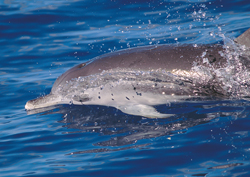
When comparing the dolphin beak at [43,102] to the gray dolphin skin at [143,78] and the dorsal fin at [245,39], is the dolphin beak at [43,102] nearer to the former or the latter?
the gray dolphin skin at [143,78]

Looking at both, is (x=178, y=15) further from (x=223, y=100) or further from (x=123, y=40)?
(x=223, y=100)

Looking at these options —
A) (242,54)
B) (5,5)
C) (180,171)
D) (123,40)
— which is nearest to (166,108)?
(242,54)

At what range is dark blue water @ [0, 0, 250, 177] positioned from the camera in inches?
183

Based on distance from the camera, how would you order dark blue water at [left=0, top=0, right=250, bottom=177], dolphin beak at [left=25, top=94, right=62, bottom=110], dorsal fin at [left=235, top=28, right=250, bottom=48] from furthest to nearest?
dolphin beak at [left=25, top=94, right=62, bottom=110] → dorsal fin at [left=235, top=28, right=250, bottom=48] → dark blue water at [left=0, top=0, right=250, bottom=177]

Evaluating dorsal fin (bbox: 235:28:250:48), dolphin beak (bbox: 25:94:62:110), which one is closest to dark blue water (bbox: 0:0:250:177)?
dolphin beak (bbox: 25:94:62:110)

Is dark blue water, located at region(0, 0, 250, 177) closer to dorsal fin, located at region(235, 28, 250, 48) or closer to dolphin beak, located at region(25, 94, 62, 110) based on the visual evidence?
dolphin beak, located at region(25, 94, 62, 110)

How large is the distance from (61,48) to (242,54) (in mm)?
6297

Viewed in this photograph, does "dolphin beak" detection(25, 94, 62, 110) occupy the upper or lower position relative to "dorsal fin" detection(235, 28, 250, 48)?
lower

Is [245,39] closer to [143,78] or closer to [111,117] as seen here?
[143,78]

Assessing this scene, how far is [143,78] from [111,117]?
0.92 metres

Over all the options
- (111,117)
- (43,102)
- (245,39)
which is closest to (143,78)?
(111,117)

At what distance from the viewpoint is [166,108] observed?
6434 millimetres

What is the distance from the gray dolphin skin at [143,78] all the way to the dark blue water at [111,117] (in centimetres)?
22

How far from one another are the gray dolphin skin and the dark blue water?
215 millimetres
